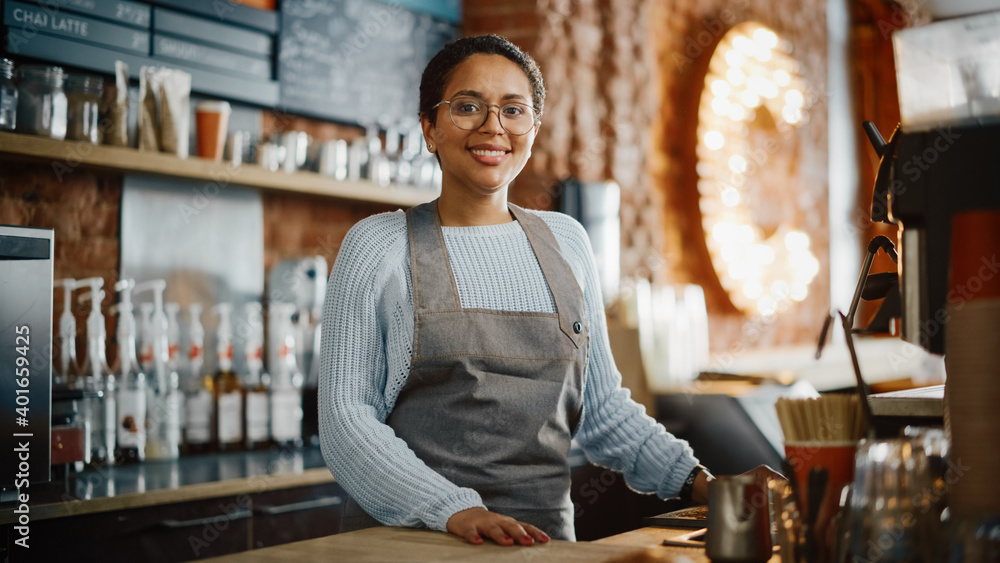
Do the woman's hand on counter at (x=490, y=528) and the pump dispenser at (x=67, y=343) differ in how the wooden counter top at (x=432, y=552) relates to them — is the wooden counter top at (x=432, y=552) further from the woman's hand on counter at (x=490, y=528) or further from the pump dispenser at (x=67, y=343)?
the pump dispenser at (x=67, y=343)

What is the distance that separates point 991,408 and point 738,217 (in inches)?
154

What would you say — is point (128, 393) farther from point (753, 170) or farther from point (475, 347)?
point (753, 170)

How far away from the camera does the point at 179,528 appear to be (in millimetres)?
2102

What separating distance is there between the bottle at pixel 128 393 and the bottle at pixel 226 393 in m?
0.24

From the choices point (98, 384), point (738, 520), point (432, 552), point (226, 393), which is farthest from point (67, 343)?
point (738, 520)

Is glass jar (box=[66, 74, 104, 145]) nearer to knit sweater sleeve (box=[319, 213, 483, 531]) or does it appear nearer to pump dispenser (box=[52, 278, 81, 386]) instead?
pump dispenser (box=[52, 278, 81, 386])

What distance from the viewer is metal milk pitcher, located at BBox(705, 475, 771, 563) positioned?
111cm

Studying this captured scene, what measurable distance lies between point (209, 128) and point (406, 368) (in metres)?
1.37

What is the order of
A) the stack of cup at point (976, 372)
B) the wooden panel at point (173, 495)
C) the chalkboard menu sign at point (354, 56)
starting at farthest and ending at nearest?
the chalkboard menu sign at point (354, 56) < the wooden panel at point (173, 495) < the stack of cup at point (976, 372)

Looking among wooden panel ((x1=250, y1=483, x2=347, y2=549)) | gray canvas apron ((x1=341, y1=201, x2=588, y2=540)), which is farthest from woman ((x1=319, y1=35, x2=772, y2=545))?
wooden panel ((x1=250, y1=483, x2=347, y2=549))

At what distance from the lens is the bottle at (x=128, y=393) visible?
2.38 metres

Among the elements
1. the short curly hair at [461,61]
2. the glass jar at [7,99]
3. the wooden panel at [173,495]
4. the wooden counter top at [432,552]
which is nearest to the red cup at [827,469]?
the wooden counter top at [432,552]

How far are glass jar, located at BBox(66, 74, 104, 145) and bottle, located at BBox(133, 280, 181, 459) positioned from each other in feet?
1.47

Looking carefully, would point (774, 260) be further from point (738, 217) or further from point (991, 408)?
point (991, 408)
